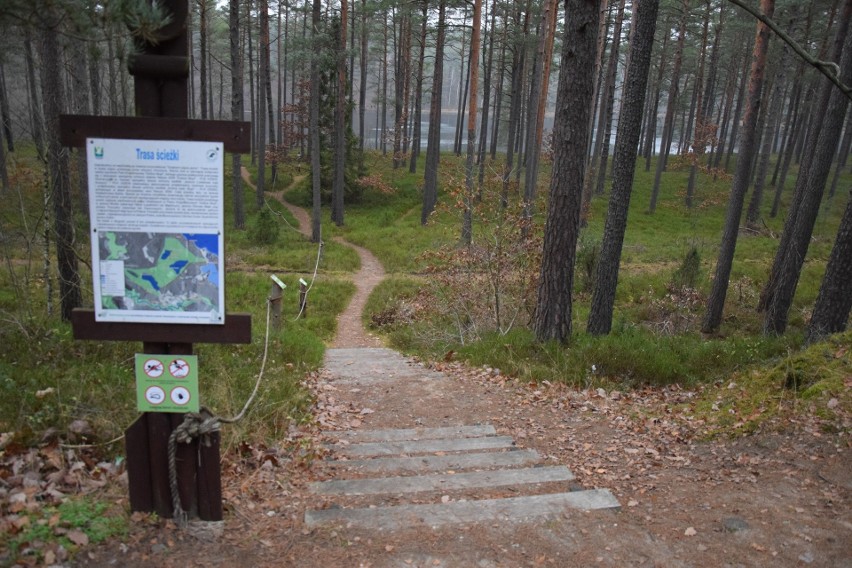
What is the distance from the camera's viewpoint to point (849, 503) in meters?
3.90

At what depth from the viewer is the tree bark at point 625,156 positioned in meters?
8.26

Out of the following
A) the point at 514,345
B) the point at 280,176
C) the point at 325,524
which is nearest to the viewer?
the point at 325,524

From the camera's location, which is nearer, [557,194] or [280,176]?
[557,194]

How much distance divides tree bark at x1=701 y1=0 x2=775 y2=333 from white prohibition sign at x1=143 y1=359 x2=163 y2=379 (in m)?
12.6

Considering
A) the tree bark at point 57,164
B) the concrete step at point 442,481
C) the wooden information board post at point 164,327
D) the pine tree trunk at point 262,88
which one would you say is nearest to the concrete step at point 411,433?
the concrete step at point 442,481

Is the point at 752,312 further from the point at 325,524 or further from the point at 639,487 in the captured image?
the point at 325,524

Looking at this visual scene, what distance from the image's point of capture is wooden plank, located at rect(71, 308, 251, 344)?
3.06 metres

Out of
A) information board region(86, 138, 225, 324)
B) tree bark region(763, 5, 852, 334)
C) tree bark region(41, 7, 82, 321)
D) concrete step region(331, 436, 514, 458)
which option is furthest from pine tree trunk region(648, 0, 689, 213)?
information board region(86, 138, 225, 324)

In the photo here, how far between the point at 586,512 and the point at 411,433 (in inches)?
82.6

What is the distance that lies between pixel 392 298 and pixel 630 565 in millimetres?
11718

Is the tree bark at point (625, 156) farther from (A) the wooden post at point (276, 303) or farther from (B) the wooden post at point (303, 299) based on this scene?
(B) the wooden post at point (303, 299)

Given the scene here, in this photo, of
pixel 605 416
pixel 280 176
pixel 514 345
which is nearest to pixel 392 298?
pixel 514 345

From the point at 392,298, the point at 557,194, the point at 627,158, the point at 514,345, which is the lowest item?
the point at 392,298

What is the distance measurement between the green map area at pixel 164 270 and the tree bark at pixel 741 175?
41.0 feet
